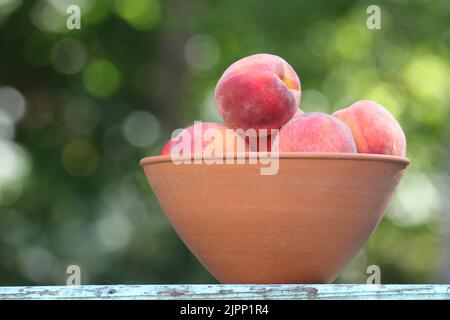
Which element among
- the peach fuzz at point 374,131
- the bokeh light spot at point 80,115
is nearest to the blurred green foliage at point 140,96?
the bokeh light spot at point 80,115

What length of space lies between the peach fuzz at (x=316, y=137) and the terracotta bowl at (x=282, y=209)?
2.2 inches

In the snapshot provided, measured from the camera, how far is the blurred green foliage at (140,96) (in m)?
4.27

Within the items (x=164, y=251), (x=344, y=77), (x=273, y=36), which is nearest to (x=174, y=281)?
(x=164, y=251)

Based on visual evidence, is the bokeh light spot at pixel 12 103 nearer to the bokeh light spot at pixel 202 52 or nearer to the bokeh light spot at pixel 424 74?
the bokeh light spot at pixel 202 52

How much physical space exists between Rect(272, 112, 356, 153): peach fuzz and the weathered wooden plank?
0.68 feet

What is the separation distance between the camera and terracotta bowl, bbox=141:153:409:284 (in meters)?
1.08

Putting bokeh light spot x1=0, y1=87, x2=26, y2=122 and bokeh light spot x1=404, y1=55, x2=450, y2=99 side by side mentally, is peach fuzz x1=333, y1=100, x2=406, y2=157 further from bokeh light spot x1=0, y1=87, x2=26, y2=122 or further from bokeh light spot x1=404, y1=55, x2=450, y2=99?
bokeh light spot x1=404, y1=55, x2=450, y2=99

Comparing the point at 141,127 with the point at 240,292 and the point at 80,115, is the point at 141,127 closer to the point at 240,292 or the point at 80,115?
the point at 80,115

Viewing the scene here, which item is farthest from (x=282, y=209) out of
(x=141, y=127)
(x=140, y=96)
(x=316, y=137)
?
(x=140, y=96)

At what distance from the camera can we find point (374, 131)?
121 cm

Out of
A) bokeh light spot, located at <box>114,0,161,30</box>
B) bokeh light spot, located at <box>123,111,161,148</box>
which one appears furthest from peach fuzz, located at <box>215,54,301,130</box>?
bokeh light spot, located at <box>114,0,161,30</box>

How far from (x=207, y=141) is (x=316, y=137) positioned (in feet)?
0.53

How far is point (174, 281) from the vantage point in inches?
161
